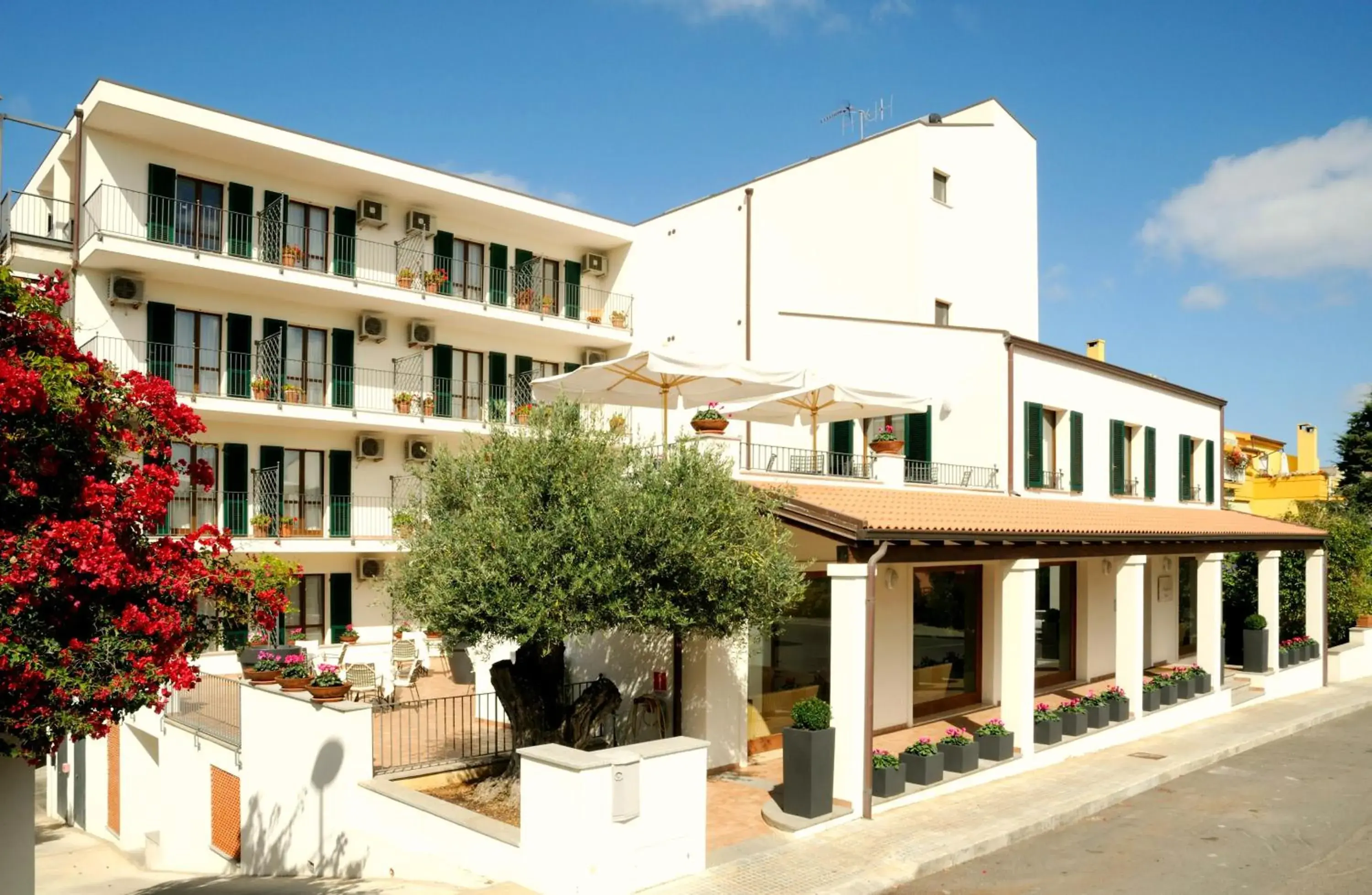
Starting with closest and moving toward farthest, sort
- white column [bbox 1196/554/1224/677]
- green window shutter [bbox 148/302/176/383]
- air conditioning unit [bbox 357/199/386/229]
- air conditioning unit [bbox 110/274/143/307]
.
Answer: white column [bbox 1196/554/1224/677] < air conditioning unit [bbox 110/274/143/307] < green window shutter [bbox 148/302/176/383] < air conditioning unit [bbox 357/199/386/229]

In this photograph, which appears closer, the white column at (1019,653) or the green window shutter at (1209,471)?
the white column at (1019,653)

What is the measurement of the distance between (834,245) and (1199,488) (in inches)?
474

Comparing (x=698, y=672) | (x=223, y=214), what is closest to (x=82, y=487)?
(x=698, y=672)

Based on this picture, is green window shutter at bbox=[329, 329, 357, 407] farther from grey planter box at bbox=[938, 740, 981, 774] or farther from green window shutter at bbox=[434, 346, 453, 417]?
grey planter box at bbox=[938, 740, 981, 774]

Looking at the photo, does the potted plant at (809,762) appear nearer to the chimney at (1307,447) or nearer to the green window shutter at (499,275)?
the green window shutter at (499,275)

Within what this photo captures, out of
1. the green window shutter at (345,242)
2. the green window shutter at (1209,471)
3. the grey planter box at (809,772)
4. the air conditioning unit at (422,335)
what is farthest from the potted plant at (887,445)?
the green window shutter at (1209,471)

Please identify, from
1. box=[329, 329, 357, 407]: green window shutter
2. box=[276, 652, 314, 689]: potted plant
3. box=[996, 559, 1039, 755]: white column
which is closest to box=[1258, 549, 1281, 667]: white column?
box=[996, 559, 1039, 755]: white column

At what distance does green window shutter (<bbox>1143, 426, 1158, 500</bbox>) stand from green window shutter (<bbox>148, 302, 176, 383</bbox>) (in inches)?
857

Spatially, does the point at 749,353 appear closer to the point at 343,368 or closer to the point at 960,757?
the point at 343,368

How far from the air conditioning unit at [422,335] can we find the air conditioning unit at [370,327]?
0.80 metres

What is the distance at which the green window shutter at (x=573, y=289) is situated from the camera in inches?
1134

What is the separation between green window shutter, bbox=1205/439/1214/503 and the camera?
26.9m

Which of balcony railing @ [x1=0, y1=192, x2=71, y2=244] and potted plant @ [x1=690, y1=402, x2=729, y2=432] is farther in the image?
balcony railing @ [x1=0, y1=192, x2=71, y2=244]

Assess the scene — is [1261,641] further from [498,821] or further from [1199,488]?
[498,821]
